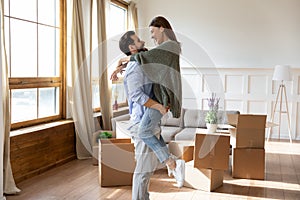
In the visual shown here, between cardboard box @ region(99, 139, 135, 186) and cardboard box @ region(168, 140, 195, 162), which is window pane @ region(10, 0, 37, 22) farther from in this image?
cardboard box @ region(168, 140, 195, 162)

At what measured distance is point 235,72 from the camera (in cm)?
675

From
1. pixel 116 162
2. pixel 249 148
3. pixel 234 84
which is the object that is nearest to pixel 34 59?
pixel 116 162

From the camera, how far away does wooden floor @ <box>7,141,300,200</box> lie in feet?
11.0

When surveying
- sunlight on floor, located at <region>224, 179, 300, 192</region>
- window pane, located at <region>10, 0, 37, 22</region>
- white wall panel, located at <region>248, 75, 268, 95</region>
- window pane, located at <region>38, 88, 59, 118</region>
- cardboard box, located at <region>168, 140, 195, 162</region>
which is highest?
window pane, located at <region>10, 0, 37, 22</region>

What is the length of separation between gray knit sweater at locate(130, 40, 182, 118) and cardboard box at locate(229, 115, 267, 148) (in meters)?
1.93

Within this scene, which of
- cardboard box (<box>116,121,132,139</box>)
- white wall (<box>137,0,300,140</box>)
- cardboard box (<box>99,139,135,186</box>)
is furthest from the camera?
white wall (<box>137,0,300,140</box>)

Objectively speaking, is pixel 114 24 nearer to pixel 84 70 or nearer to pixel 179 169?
pixel 84 70

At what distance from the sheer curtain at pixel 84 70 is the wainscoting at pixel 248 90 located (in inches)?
83.2

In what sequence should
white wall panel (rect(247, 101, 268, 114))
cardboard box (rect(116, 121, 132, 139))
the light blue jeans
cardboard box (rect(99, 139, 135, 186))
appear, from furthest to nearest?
white wall panel (rect(247, 101, 268, 114)) < cardboard box (rect(99, 139, 135, 186)) < cardboard box (rect(116, 121, 132, 139)) < the light blue jeans

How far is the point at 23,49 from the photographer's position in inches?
155

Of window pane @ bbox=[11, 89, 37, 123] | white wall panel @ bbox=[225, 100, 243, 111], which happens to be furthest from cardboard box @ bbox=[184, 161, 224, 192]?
white wall panel @ bbox=[225, 100, 243, 111]

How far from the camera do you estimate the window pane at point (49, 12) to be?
427cm

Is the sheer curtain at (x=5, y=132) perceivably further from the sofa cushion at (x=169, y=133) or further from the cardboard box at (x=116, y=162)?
the sofa cushion at (x=169, y=133)

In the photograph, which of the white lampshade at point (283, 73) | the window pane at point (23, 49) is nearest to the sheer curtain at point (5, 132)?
the window pane at point (23, 49)
